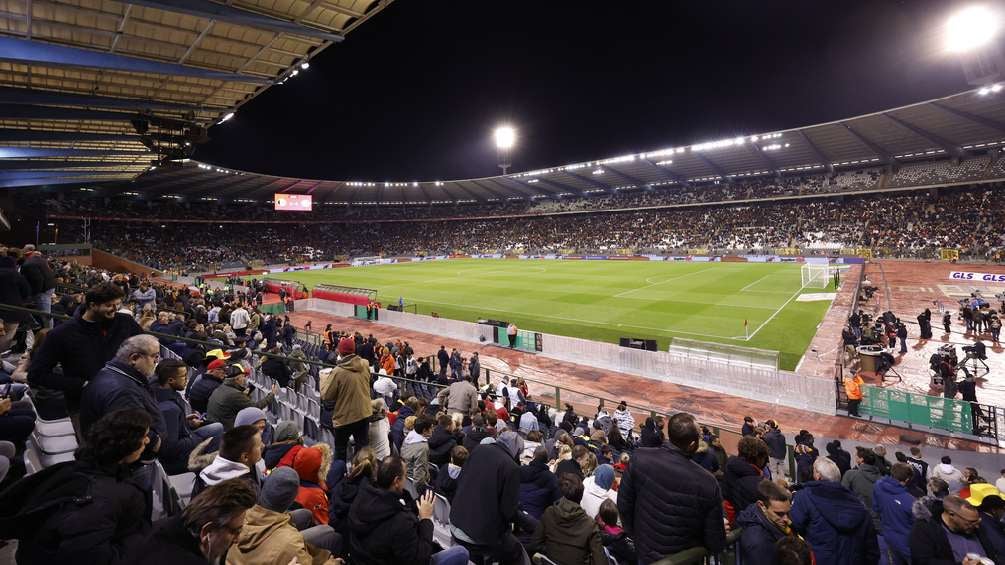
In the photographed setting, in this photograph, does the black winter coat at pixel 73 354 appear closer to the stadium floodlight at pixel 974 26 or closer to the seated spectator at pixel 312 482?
the seated spectator at pixel 312 482

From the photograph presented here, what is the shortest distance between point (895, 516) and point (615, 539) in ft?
10.2

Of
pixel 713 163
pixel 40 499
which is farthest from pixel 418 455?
pixel 713 163

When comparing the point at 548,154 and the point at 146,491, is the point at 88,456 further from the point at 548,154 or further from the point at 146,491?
the point at 548,154

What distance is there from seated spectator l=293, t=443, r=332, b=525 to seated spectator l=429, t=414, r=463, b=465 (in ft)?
5.08

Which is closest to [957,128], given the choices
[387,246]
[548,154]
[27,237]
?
[548,154]

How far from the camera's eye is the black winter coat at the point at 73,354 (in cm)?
392

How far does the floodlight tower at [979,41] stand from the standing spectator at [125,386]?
157ft

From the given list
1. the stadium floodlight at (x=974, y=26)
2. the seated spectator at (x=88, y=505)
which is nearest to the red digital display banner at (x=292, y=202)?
the seated spectator at (x=88, y=505)

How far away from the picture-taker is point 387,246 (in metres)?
76.8

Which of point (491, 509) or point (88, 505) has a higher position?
point (88, 505)

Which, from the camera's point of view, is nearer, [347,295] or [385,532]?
[385,532]

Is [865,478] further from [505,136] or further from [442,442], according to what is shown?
[505,136]

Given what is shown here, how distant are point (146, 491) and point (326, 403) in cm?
310

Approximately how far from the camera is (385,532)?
9.54 ft
